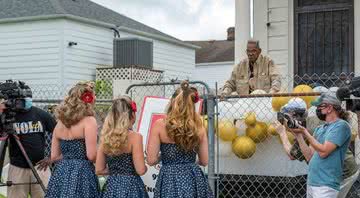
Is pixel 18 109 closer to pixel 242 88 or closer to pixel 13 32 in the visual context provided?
pixel 242 88

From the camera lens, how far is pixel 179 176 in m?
5.44

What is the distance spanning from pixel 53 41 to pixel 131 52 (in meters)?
2.25

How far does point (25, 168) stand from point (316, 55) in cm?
546

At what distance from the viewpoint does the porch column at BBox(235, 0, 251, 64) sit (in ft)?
34.1

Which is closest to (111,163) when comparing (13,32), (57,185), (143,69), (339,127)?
(57,185)

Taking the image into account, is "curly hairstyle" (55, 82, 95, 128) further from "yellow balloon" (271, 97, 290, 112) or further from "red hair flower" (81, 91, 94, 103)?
"yellow balloon" (271, 97, 290, 112)

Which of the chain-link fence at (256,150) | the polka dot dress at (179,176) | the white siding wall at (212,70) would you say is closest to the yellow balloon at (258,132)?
the chain-link fence at (256,150)

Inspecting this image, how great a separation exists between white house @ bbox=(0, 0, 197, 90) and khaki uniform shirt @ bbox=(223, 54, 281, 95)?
9638 millimetres

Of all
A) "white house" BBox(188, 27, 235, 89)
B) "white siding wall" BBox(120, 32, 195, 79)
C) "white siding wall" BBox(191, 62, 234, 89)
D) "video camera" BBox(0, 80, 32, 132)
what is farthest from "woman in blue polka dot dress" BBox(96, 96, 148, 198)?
"white siding wall" BBox(191, 62, 234, 89)

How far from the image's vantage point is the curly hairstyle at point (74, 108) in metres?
5.79

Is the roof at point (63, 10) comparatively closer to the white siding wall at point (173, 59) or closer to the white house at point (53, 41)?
the white house at point (53, 41)

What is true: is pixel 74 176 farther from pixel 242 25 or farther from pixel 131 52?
pixel 131 52

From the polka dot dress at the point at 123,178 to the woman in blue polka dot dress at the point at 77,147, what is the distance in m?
0.36

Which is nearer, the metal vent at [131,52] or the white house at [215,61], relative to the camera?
the metal vent at [131,52]
